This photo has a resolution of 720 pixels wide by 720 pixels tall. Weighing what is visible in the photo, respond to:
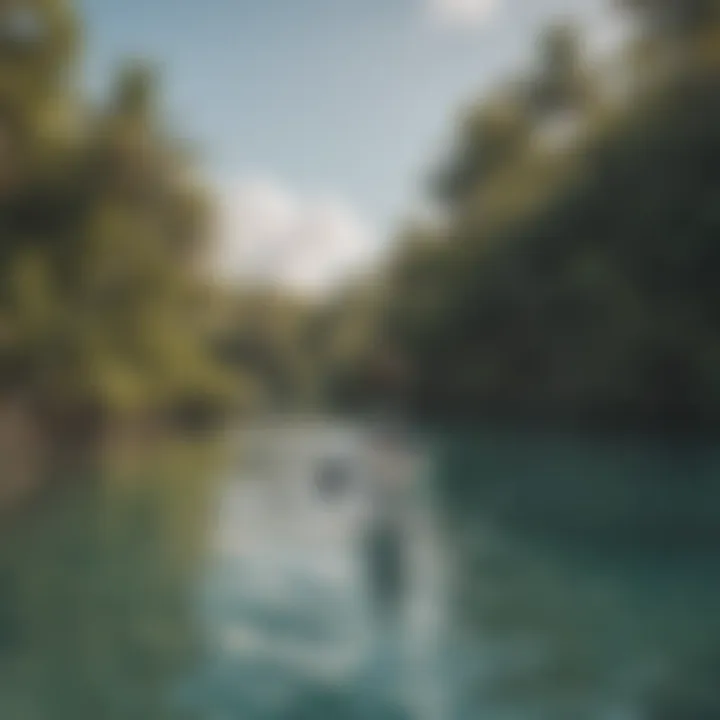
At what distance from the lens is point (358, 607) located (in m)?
4.28

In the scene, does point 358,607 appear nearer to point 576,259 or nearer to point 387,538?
point 387,538

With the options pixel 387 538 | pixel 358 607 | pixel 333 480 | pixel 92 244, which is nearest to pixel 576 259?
pixel 92 244

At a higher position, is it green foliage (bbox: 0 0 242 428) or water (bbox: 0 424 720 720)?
green foliage (bbox: 0 0 242 428)

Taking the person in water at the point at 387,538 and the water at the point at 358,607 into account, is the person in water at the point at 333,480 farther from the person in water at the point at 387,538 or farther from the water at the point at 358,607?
the person in water at the point at 387,538

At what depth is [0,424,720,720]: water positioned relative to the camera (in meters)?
3.12

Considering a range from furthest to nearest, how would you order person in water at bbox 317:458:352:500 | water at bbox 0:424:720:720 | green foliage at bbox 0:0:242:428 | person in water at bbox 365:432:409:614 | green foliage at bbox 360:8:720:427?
green foliage at bbox 360:8:720:427, green foliage at bbox 0:0:242:428, person in water at bbox 317:458:352:500, person in water at bbox 365:432:409:614, water at bbox 0:424:720:720

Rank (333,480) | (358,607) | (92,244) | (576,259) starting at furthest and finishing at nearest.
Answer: (576,259), (92,244), (333,480), (358,607)

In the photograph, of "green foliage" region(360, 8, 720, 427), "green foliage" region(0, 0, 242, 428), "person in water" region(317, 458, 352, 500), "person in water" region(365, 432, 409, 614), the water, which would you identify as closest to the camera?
the water

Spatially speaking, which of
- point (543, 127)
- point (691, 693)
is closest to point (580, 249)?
point (543, 127)

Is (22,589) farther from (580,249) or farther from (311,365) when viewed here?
(580,249)

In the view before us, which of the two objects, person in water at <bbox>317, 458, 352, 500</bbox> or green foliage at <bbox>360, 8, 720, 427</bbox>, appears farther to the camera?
green foliage at <bbox>360, 8, 720, 427</bbox>

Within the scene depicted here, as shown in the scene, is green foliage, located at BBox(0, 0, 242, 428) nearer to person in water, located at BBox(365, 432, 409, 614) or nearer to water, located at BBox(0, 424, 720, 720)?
person in water, located at BBox(365, 432, 409, 614)

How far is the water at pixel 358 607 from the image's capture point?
3115 mm

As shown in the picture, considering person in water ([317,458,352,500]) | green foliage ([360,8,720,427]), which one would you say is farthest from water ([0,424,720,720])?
green foliage ([360,8,720,427])
